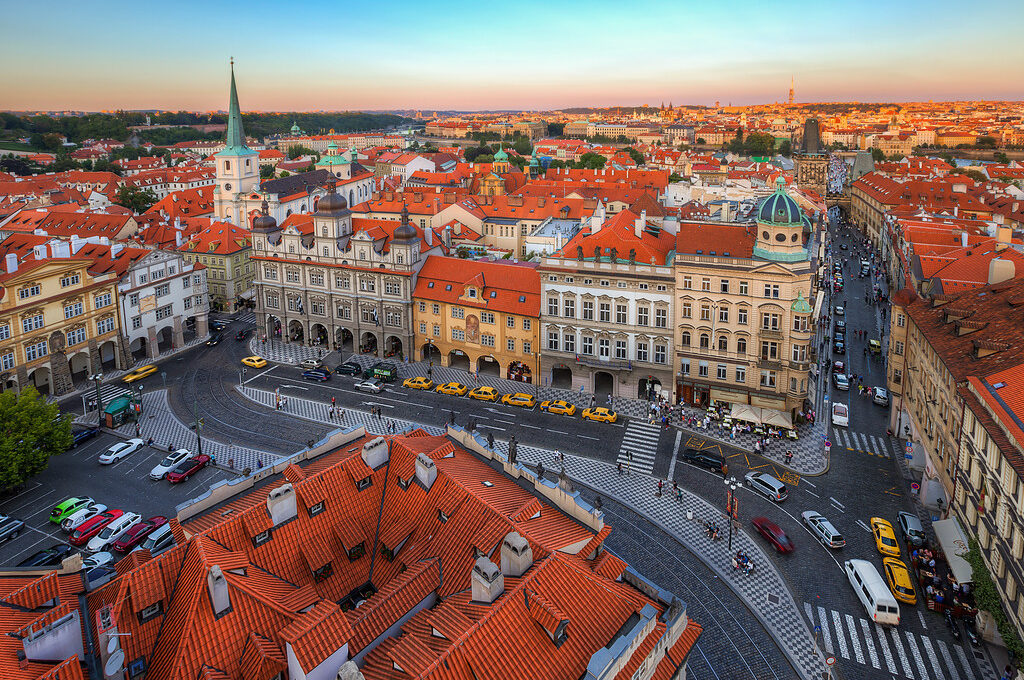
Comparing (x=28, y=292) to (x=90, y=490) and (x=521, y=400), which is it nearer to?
(x=90, y=490)

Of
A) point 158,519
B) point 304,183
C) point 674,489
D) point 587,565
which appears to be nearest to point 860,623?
point 674,489

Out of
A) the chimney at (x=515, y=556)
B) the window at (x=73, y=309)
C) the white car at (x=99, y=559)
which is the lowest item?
the white car at (x=99, y=559)

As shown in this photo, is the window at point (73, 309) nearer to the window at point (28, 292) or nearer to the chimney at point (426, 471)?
the window at point (28, 292)

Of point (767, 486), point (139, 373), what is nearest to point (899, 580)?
point (767, 486)

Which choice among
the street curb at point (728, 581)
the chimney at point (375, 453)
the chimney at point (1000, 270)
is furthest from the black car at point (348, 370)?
the chimney at point (1000, 270)

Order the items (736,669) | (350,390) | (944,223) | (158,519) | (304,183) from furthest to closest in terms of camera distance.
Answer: (304,183) → (944,223) → (350,390) → (158,519) → (736,669)

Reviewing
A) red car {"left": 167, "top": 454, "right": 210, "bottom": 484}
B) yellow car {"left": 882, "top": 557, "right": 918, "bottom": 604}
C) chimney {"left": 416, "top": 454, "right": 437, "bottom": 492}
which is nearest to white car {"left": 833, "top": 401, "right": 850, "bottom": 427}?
yellow car {"left": 882, "top": 557, "right": 918, "bottom": 604}

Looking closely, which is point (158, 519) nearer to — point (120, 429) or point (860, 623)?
point (120, 429)
